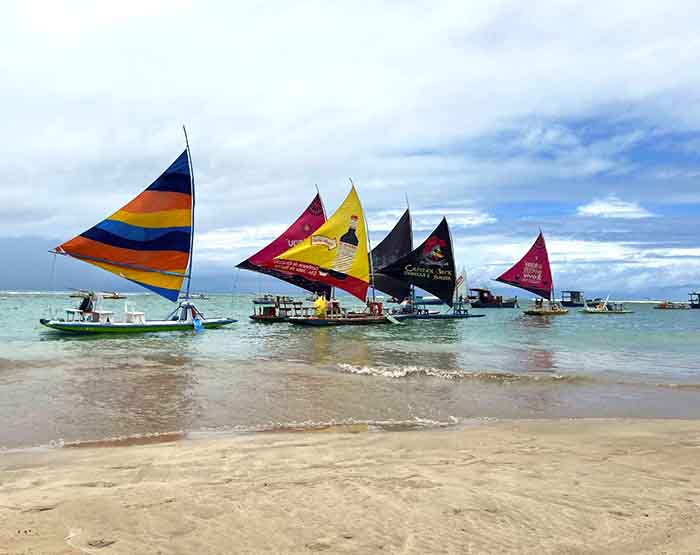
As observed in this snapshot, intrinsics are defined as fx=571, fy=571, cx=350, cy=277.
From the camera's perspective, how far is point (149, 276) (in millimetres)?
28875

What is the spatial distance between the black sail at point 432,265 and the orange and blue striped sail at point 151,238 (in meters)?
21.5

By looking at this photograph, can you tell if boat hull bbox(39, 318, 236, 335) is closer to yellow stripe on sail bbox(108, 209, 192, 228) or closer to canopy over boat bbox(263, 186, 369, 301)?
yellow stripe on sail bbox(108, 209, 192, 228)

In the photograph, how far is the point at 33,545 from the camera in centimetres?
379

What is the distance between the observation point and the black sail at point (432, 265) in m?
46.3

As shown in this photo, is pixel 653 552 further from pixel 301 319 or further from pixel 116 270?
pixel 301 319

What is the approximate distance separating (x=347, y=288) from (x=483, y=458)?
33003 mm

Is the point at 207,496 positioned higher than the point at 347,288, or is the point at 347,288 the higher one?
the point at 347,288

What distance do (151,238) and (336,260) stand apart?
541 inches

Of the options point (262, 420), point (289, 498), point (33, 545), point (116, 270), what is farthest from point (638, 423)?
point (116, 270)

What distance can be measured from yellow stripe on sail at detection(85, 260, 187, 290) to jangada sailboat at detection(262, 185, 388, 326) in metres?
9.60

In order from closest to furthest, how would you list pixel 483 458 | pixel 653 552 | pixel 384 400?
pixel 653 552
pixel 483 458
pixel 384 400

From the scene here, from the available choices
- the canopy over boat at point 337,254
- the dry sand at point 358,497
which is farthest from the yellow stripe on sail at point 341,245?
the dry sand at point 358,497

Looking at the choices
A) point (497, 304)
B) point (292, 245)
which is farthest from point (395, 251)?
point (497, 304)

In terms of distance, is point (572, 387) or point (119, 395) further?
point (572, 387)
